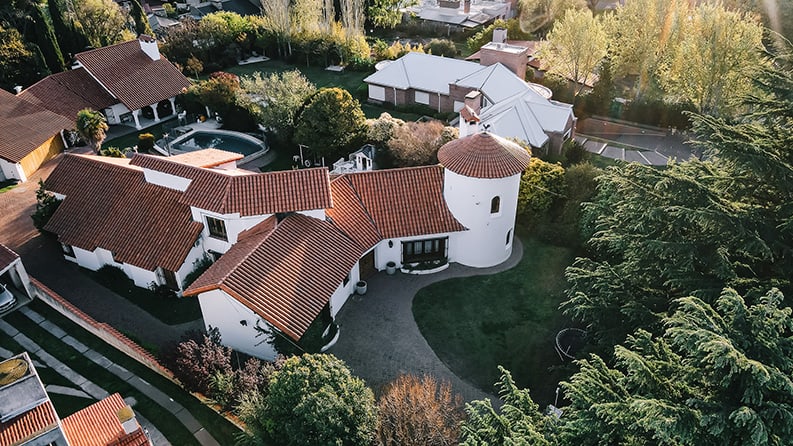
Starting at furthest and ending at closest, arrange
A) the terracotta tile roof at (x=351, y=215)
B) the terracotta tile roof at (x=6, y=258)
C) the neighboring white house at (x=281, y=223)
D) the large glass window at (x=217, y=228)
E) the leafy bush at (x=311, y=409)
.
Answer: the terracotta tile roof at (x=351, y=215), the large glass window at (x=217, y=228), the terracotta tile roof at (x=6, y=258), the neighboring white house at (x=281, y=223), the leafy bush at (x=311, y=409)

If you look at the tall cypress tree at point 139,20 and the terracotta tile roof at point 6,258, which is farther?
the tall cypress tree at point 139,20

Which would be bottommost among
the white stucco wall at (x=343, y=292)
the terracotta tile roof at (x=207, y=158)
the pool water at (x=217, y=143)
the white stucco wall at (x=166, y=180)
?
the pool water at (x=217, y=143)

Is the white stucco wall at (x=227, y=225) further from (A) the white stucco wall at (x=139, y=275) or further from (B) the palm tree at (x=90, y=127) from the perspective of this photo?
(B) the palm tree at (x=90, y=127)

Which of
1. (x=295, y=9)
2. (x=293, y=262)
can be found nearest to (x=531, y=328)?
(x=293, y=262)

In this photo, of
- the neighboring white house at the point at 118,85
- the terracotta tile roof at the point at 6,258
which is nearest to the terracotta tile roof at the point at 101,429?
the terracotta tile roof at the point at 6,258

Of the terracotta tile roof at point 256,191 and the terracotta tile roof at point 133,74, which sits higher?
the terracotta tile roof at point 256,191

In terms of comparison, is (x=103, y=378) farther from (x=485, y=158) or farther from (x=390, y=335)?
(x=485, y=158)

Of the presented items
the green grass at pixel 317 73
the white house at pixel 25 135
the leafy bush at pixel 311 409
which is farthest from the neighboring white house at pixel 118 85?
the leafy bush at pixel 311 409

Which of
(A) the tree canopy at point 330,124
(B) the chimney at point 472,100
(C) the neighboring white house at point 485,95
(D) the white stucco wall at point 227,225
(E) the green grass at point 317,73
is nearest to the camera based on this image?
(D) the white stucco wall at point 227,225

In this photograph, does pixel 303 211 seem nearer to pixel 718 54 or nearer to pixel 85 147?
pixel 85 147
